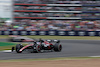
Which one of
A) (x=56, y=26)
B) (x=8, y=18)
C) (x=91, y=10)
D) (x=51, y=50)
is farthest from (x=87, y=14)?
(x=51, y=50)

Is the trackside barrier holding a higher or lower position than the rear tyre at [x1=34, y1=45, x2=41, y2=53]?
lower

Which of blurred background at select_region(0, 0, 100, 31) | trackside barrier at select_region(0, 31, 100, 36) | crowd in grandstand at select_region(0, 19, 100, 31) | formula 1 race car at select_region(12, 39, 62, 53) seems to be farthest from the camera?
blurred background at select_region(0, 0, 100, 31)

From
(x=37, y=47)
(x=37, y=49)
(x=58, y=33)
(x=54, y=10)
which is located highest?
(x=54, y=10)

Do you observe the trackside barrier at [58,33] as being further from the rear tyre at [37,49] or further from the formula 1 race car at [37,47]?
the rear tyre at [37,49]

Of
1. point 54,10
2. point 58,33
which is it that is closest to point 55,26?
point 58,33

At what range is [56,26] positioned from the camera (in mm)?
26312

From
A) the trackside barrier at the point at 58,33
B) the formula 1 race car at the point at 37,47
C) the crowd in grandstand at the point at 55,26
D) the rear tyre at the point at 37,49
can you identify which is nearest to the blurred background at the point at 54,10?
the crowd in grandstand at the point at 55,26

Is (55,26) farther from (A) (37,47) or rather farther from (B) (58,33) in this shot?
(A) (37,47)

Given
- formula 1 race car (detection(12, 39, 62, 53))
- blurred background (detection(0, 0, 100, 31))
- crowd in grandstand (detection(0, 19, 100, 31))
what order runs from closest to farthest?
formula 1 race car (detection(12, 39, 62, 53)) < crowd in grandstand (detection(0, 19, 100, 31)) < blurred background (detection(0, 0, 100, 31))

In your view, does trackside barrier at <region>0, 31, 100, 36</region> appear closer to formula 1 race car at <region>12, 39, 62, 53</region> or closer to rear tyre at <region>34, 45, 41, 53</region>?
formula 1 race car at <region>12, 39, 62, 53</region>

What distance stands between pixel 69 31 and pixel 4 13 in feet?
51.6

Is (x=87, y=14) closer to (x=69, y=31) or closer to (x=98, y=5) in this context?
(x=98, y=5)

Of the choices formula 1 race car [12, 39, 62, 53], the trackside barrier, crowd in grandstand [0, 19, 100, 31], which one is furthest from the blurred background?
formula 1 race car [12, 39, 62, 53]

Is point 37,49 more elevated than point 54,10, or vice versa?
point 54,10
